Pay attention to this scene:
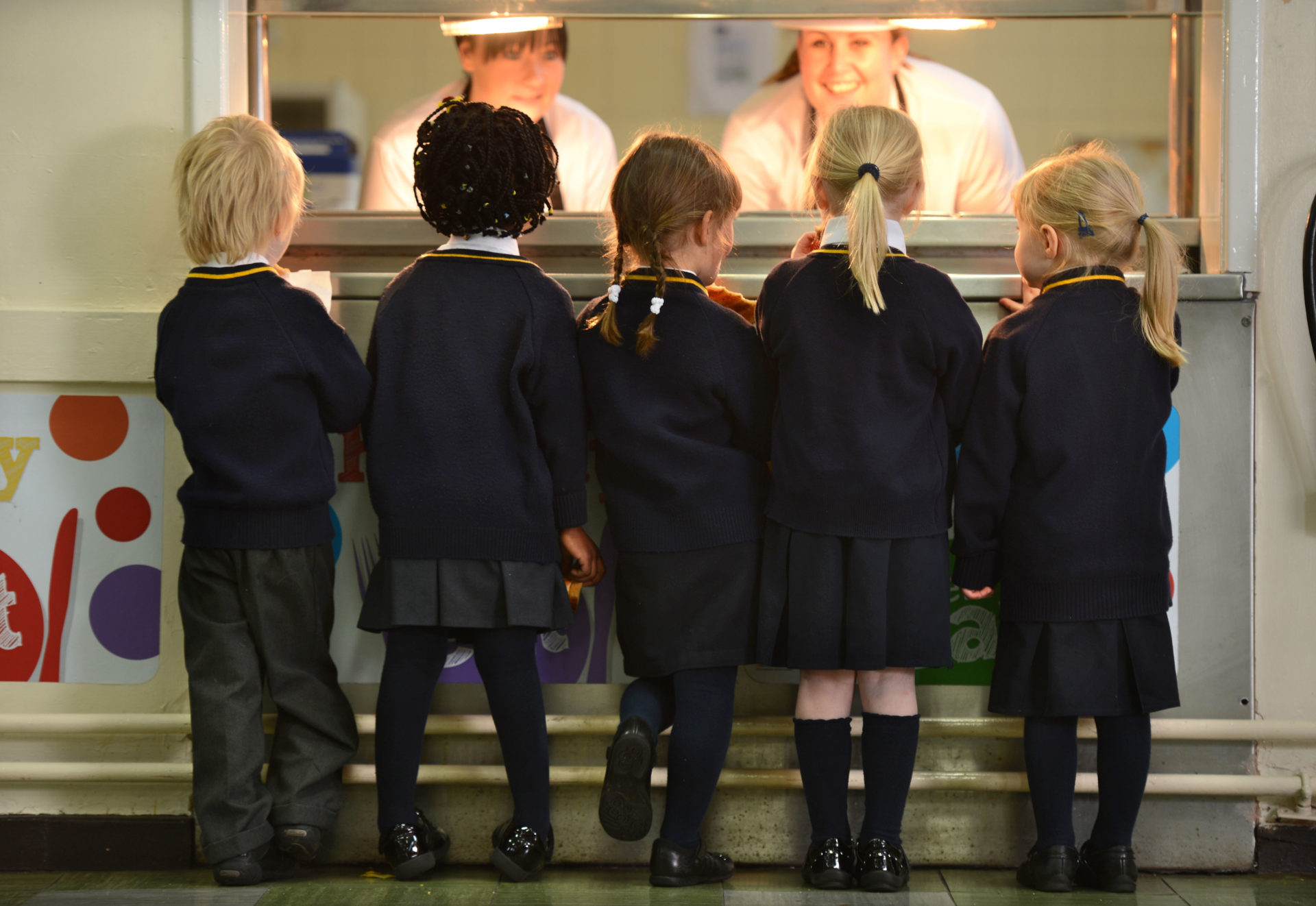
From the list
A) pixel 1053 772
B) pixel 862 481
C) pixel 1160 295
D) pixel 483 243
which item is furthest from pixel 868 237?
pixel 1053 772

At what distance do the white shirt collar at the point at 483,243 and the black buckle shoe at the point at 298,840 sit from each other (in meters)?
0.89

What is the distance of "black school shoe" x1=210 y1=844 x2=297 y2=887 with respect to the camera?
1.62 m

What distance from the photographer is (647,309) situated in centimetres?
164

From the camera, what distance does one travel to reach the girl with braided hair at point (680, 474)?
1.62 meters

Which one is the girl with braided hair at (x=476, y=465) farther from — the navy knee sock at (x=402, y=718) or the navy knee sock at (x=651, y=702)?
the navy knee sock at (x=651, y=702)

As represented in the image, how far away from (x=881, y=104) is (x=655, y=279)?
1269 mm

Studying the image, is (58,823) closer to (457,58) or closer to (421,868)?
(421,868)

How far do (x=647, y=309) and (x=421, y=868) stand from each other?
895 mm

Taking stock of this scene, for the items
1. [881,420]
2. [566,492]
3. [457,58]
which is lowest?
[566,492]

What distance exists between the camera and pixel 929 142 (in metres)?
2.75

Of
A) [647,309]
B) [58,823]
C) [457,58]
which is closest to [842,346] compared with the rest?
[647,309]

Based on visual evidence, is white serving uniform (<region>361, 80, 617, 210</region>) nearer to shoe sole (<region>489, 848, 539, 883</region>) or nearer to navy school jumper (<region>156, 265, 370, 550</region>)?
navy school jumper (<region>156, 265, 370, 550</region>)

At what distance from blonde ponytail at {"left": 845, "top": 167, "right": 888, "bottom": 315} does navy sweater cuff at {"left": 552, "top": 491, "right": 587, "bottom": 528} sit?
0.51 meters

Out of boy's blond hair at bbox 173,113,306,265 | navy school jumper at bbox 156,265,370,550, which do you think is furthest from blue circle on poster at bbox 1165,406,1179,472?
boy's blond hair at bbox 173,113,306,265
